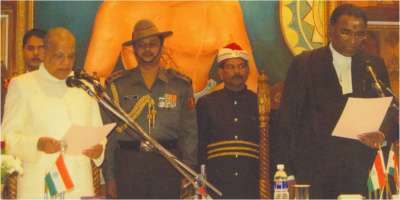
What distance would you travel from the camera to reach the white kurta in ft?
12.3

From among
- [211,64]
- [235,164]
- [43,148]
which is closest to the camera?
[43,148]

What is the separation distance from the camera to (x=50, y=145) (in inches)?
141

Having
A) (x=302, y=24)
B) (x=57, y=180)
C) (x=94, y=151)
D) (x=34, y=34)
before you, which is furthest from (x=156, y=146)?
(x=302, y=24)

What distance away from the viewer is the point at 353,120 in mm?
3666

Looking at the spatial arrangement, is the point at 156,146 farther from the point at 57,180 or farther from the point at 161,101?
the point at 161,101

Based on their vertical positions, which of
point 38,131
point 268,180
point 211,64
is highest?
point 211,64

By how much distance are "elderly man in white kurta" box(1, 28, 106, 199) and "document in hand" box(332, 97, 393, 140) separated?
142 centimetres

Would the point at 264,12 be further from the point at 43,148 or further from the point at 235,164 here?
the point at 43,148

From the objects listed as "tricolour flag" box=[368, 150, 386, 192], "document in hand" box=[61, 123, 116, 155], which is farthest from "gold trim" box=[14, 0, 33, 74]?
"tricolour flag" box=[368, 150, 386, 192]

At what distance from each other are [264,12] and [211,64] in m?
0.68

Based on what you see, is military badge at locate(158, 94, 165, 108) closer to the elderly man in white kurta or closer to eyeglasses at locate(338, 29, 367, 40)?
the elderly man in white kurta

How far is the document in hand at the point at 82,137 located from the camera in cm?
345

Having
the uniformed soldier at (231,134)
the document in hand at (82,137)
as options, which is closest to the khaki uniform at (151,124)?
the uniformed soldier at (231,134)

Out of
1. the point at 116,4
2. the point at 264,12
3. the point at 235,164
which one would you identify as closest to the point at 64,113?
the point at 235,164
